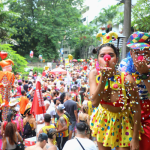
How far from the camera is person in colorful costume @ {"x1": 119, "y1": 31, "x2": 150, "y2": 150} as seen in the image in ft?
6.13

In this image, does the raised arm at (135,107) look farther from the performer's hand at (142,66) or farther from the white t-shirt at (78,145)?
the white t-shirt at (78,145)

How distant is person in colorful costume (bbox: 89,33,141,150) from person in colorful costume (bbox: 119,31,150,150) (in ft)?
0.44

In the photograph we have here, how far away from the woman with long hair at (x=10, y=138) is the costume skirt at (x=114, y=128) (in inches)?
102

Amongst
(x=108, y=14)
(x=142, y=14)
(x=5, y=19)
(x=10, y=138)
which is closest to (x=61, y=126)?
(x=10, y=138)

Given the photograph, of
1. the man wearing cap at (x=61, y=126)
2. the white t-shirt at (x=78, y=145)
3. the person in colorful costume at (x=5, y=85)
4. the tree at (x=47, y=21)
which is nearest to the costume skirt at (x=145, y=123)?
the white t-shirt at (x=78, y=145)

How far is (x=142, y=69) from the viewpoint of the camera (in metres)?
1.82

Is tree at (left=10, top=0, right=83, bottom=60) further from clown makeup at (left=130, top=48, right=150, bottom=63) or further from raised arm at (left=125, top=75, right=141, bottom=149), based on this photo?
raised arm at (left=125, top=75, right=141, bottom=149)

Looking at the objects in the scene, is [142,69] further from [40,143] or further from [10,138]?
[10,138]

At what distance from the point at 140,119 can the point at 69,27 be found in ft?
111

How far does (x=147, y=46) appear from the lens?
1888mm

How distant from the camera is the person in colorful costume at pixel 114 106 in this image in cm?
188

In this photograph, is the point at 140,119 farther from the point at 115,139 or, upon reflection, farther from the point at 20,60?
the point at 20,60

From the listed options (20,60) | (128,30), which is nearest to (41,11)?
(20,60)

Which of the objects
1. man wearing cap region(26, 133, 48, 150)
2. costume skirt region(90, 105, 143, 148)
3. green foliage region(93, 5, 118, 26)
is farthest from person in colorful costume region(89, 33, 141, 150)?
green foliage region(93, 5, 118, 26)
